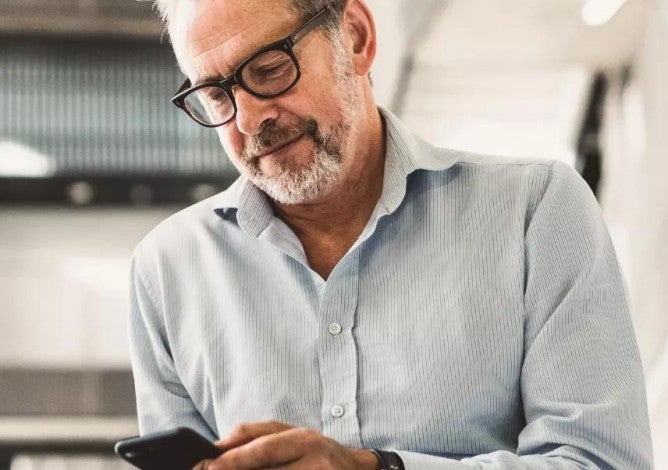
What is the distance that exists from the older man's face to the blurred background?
1.47m

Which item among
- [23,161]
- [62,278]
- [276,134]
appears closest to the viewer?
[276,134]

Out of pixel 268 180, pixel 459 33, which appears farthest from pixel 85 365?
pixel 268 180

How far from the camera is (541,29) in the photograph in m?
3.14

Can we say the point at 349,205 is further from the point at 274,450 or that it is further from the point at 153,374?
the point at 274,450

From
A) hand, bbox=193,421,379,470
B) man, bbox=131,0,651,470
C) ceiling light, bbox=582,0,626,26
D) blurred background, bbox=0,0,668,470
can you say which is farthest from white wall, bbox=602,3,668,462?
hand, bbox=193,421,379,470

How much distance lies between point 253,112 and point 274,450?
49 centimetres

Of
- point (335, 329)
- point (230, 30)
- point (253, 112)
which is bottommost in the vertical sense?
point (335, 329)

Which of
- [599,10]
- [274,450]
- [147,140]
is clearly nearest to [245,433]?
[274,450]

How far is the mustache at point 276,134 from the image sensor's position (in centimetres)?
142

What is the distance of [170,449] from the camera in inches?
43.1

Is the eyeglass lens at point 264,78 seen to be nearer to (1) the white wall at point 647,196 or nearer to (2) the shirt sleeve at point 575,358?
(2) the shirt sleeve at point 575,358

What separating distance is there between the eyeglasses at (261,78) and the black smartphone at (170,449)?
0.49m

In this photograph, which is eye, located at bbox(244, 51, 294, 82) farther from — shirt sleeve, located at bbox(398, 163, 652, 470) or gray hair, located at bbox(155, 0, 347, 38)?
shirt sleeve, located at bbox(398, 163, 652, 470)

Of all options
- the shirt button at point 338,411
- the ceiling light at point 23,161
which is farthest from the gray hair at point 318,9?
the ceiling light at point 23,161
